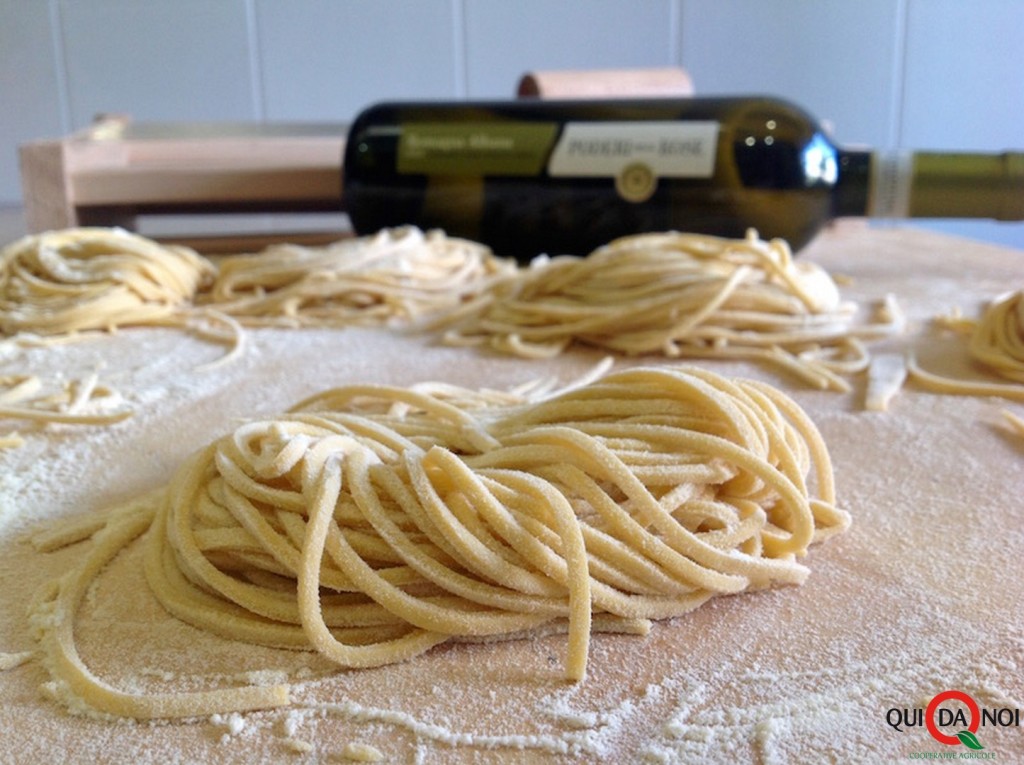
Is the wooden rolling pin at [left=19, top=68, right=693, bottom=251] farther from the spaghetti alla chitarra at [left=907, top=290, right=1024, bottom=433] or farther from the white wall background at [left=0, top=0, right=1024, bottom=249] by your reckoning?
the spaghetti alla chitarra at [left=907, top=290, right=1024, bottom=433]

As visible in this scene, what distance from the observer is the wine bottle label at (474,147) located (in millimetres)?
1615

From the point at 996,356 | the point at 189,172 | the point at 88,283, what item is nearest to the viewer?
the point at 996,356

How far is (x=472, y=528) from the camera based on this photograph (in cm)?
64

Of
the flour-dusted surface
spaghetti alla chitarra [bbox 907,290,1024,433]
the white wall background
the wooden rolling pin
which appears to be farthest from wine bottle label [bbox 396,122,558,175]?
the white wall background

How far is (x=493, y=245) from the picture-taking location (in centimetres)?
174

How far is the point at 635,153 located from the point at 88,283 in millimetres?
814

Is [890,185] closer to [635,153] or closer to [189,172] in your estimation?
[635,153]

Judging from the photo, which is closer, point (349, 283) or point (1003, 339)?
point (1003, 339)

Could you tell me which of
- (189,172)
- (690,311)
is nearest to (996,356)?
(690,311)

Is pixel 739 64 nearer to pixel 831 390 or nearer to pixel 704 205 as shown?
pixel 704 205

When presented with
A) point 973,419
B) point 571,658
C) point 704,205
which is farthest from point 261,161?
point 571,658

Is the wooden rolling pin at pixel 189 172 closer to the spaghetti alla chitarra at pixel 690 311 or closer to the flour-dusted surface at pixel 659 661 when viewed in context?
the spaghetti alla chitarra at pixel 690 311

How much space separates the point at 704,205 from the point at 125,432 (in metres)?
0.95

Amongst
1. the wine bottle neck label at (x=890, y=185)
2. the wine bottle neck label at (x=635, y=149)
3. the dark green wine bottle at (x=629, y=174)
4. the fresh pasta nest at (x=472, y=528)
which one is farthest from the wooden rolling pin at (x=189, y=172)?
the fresh pasta nest at (x=472, y=528)
